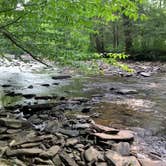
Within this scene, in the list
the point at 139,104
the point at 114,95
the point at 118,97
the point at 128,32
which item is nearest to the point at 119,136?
the point at 139,104

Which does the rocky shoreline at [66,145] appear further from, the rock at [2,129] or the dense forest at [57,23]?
the dense forest at [57,23]

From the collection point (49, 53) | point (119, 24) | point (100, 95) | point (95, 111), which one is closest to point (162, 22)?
point (119, 24)

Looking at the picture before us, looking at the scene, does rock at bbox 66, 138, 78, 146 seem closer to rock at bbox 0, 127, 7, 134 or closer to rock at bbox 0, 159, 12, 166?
rock at bbox 0, 159, 12, 166

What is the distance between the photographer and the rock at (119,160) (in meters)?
5.82

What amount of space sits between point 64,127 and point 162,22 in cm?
2064

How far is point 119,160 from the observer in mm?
5922

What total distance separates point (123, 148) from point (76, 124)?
205 cm

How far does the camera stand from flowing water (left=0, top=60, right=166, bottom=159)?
8781 mm

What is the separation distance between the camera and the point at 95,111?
10.4 m

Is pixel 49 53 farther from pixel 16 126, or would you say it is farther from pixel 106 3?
pixel 106 3

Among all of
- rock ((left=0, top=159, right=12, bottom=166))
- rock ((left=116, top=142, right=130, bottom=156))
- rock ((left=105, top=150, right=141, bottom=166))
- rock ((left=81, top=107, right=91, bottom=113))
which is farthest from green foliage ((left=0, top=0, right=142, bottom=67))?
rock ((left=0, top=159, right=12, bottom=166))

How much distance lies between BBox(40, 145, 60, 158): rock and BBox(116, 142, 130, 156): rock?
1.20m

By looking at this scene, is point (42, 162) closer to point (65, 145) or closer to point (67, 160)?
point (67, 160)

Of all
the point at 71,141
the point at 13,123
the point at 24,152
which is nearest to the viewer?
the point at 24,152
